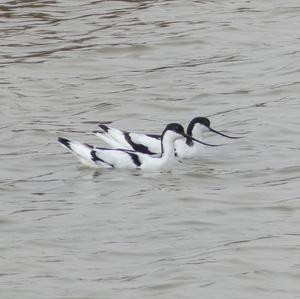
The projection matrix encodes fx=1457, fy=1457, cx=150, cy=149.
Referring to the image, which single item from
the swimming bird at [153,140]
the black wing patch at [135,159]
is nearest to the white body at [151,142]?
the swimming bird at [153,140]

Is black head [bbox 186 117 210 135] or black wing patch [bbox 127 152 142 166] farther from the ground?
black head [bbox 186 117 210 135]

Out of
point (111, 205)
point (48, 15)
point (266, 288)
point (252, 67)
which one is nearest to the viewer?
point (266, 288)

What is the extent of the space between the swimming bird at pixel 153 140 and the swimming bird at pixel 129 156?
0.24 metres

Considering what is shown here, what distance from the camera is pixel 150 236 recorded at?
11.8m

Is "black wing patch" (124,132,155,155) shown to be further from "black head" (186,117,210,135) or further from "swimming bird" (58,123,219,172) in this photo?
"black head" (186,117,210,135)

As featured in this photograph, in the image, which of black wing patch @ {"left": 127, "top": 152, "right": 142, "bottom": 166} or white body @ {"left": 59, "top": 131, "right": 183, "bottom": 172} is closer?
white body @ {"left": 59, "top": 131, "right": 183, "bottom": 172}

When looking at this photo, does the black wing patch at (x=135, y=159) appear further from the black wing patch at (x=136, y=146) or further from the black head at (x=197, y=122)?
the black head at (x=197, y=122)

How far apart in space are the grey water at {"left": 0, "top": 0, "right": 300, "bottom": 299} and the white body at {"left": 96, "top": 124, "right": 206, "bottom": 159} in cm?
17

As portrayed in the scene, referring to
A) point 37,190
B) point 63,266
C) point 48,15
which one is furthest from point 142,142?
point 48,15

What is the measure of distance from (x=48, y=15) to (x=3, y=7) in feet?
2.51

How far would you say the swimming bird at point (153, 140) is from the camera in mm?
14867

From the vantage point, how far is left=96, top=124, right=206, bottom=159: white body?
1489 centimetres

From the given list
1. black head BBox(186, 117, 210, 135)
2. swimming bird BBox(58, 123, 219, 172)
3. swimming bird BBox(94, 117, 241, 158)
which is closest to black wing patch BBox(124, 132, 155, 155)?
swimming bird BBox(94, 117, 241, 158)

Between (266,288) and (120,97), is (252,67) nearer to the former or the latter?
(120,97)
